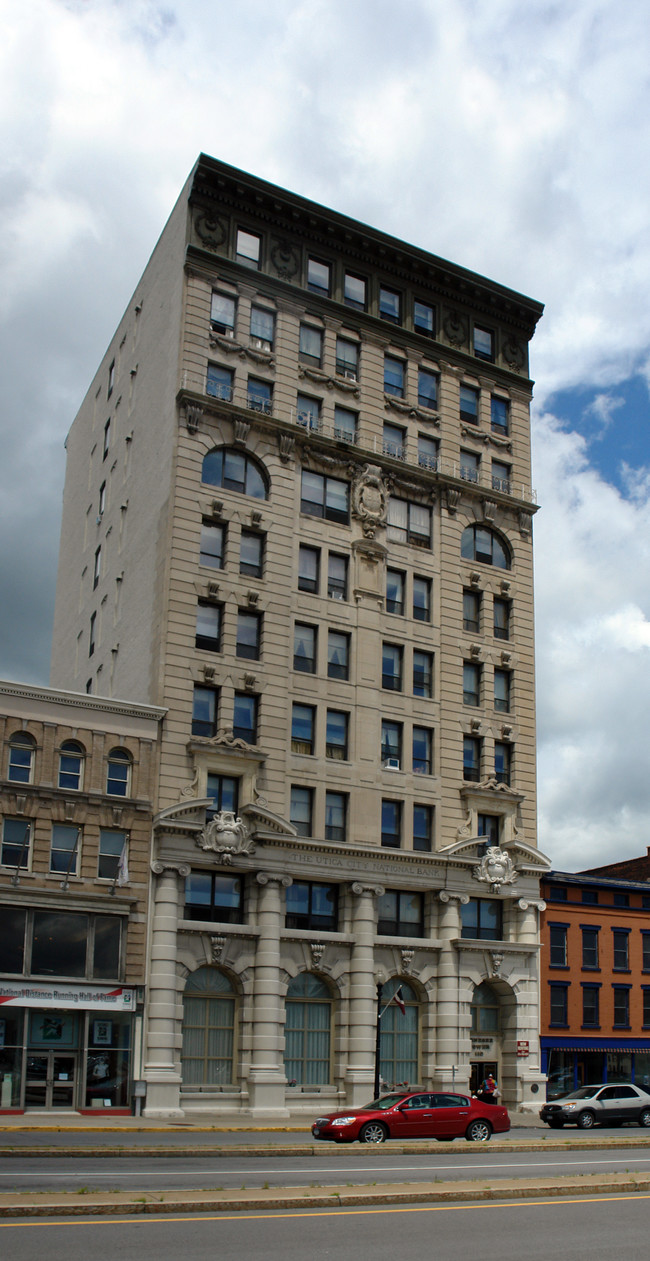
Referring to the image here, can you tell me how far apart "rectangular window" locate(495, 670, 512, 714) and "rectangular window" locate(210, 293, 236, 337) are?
2053 centimetres

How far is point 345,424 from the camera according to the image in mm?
55375

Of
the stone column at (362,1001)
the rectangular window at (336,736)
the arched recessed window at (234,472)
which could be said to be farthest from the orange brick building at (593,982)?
the arched recessed window at (234,472)

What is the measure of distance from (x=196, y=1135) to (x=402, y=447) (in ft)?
109

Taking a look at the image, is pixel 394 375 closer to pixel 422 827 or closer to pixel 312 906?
pixel 422 827

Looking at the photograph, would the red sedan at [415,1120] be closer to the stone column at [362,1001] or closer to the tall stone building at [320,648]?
the tall stone building at [320,648]

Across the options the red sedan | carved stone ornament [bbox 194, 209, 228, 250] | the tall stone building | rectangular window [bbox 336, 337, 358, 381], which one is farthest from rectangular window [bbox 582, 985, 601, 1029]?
carved stone ornament [bbox 194, 209, 228, 250]

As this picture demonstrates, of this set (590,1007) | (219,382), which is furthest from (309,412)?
(590,1007)

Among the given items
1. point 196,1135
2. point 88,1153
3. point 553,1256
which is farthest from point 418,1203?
point 196,1135

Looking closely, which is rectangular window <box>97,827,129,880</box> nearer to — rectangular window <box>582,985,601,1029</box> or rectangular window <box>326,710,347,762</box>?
rectangular window <box>326,710,347,762</box>

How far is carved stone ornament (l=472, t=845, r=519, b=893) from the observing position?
52344 millimetres

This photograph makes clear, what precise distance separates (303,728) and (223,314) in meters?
18.8

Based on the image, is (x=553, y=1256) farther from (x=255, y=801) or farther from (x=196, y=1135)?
(x=255, y=801)

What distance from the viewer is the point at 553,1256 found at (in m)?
14.8

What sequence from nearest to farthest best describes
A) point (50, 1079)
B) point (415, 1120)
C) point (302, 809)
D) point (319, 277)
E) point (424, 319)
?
point (415, 1120), point (50, 1079), point (302, 809), point (319, 277), point (424, 319)
